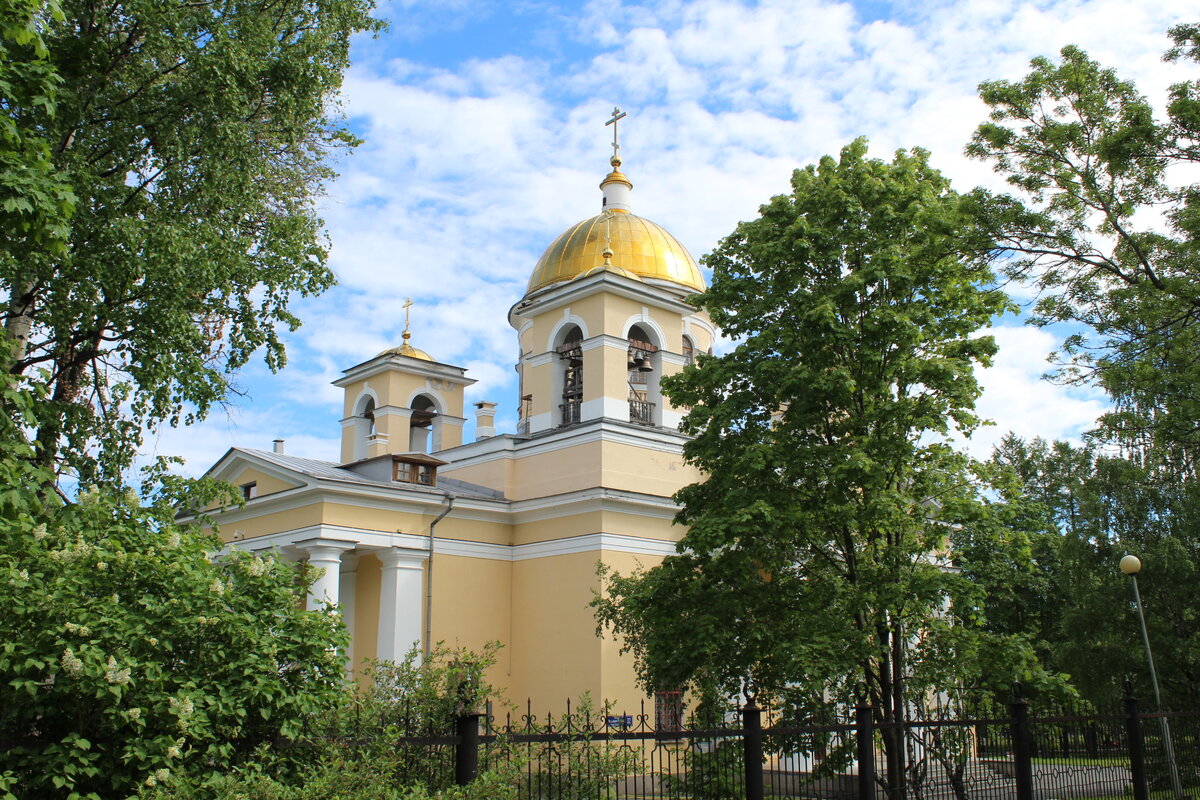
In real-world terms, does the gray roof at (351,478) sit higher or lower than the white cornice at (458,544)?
higher

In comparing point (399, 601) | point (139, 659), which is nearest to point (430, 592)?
point (399, 601)

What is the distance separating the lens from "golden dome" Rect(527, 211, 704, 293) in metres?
22.4

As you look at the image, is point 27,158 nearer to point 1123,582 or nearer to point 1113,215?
point 1113,215

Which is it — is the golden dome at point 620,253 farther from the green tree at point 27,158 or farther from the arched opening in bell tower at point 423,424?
the green tree at point 27,158

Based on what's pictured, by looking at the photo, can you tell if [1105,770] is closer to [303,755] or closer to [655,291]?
[303,755]

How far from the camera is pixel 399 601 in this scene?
705 inches

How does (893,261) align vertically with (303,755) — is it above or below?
above

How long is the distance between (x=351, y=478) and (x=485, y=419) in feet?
18.0

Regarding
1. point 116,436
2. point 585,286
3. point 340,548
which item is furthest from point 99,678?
point 585,286

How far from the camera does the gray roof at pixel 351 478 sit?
59.3 feet

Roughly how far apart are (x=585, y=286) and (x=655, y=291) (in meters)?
1.49

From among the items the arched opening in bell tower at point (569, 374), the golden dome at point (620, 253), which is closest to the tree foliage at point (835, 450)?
the arched opening in bell tower at point (569, 374)

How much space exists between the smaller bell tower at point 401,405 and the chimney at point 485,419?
519 mm

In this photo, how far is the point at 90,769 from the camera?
5.45m
